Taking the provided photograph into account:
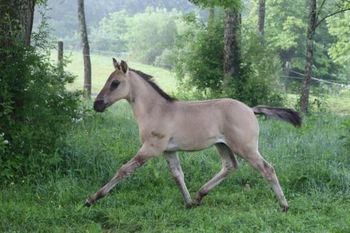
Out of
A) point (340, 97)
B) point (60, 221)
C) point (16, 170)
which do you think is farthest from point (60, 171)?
point (340, 97)

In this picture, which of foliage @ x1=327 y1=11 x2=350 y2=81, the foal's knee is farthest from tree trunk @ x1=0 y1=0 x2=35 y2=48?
foliage @ x1=327 y1=11 x2=350 y2=81

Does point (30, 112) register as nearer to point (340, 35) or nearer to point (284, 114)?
point (284, 114)

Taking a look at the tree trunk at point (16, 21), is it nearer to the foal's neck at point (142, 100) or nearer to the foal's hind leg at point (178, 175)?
the foal's neck at point (142, 100)

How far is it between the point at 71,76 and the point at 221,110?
2899mm

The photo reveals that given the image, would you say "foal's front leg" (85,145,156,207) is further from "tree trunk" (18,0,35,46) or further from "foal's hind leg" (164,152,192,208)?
"tree trunk" (18,0,35,46)

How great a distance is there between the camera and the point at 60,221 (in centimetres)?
614

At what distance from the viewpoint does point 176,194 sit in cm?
724

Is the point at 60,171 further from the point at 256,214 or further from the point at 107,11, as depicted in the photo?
the point at 107,11

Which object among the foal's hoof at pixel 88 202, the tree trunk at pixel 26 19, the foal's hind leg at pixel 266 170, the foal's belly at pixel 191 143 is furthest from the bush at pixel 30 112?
the foal's hind leg at pixel 266 170

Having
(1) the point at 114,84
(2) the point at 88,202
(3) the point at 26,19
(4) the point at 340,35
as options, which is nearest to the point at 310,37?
(3) the point at 26,19

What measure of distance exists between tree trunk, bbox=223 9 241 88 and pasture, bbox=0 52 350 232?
5.38m

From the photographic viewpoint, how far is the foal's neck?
6.87 metres

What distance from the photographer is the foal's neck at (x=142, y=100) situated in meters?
6.87

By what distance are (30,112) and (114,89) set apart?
1.64 m
